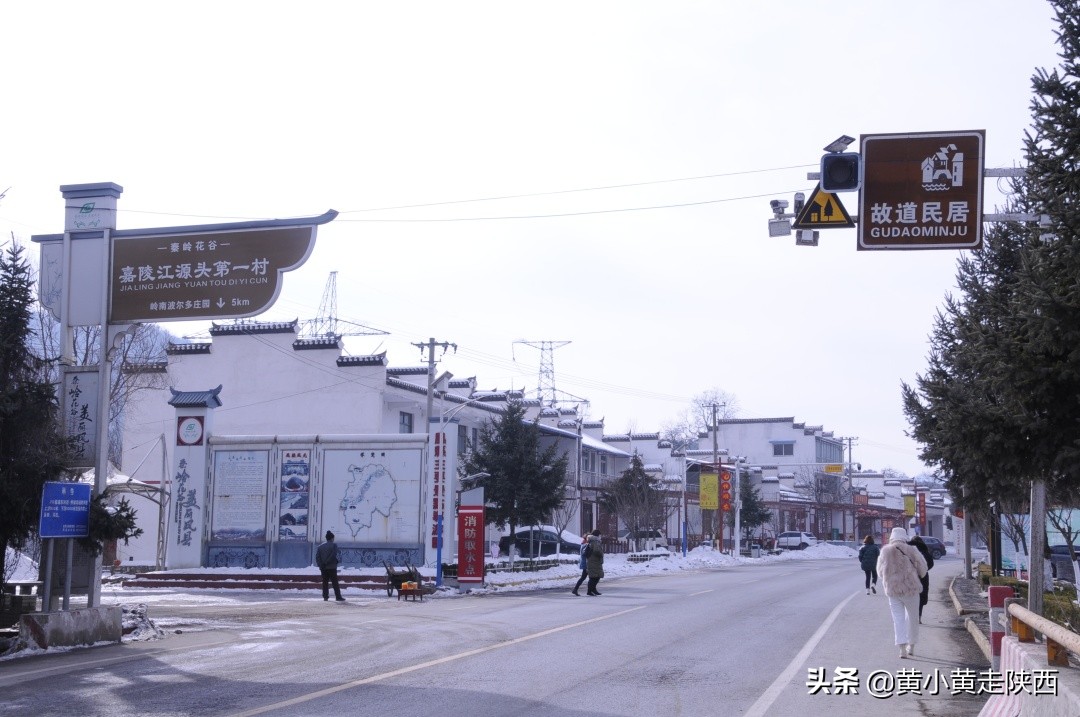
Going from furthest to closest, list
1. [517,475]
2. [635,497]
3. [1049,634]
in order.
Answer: [635,497]
[517,475]
[1049,634]

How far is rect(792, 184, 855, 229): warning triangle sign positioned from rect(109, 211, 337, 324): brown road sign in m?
7.83

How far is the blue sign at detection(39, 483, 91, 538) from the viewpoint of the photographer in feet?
49.6

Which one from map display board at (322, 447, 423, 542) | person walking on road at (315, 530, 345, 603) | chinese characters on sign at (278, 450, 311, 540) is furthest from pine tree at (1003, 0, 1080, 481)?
chinese characters on sign at (278, 450, 311, 540)

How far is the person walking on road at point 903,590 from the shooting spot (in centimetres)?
1393

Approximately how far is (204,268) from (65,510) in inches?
168

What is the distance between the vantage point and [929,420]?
1944 centimetres

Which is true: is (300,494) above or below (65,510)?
below

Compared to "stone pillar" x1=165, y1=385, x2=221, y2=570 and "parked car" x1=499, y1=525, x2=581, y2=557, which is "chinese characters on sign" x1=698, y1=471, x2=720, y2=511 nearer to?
"parked car" x1=499, y1=525, x2=581, y2=557

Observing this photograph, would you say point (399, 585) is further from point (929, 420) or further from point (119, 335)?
point (929, 420)

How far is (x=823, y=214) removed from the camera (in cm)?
1148

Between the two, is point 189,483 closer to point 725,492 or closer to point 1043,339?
point 1043,339

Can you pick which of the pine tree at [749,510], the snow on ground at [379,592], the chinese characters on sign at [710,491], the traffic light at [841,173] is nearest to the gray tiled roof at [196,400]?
the snow on ground at [379,592]
